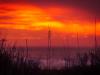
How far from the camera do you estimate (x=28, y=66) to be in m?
10.3

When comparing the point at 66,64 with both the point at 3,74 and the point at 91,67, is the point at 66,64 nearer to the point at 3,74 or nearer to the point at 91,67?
the point at 91,67

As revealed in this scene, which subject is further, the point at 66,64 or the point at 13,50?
the point at 66,64

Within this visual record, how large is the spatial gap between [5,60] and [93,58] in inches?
89.3

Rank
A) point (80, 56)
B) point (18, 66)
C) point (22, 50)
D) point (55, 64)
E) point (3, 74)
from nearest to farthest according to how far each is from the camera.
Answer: point (3, 74) < point (18, 66) < point (22, 50) < point (80, 56) < point (55, 64)

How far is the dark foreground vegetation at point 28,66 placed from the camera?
31.5 feet

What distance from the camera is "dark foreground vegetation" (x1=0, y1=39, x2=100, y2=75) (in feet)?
31.5

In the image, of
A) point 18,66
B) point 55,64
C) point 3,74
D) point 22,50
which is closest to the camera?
point 3,74

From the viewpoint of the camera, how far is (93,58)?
1052cm

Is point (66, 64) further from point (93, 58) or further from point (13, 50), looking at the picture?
point (13, 50)

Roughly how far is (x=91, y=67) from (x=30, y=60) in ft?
5.22

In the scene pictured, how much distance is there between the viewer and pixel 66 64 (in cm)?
1142

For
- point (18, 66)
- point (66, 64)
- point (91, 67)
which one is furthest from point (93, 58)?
point (18, 66)

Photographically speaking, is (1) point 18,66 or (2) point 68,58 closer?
(1) point 18,66

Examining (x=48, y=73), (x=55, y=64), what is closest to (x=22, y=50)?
(x=48, y=73)
